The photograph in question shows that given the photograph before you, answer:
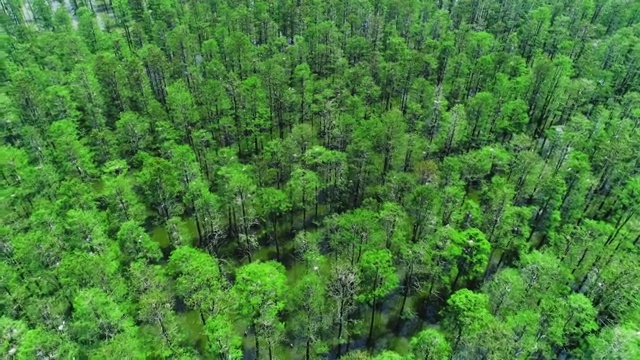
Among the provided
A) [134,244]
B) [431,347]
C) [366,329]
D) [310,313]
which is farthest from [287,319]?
[134,244]

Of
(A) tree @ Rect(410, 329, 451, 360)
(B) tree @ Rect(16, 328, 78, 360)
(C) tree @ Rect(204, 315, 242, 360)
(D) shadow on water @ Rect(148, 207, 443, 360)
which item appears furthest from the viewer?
(D) shadow on water @ Rect(148, 207, 443, 360)

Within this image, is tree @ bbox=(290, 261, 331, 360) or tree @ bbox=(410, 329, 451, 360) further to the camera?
tree @ bbox=(290, 261, 331, 360)

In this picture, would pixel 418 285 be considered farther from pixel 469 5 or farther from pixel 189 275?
pixel 469 5

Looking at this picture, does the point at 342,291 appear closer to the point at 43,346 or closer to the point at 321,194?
the point at 321,194

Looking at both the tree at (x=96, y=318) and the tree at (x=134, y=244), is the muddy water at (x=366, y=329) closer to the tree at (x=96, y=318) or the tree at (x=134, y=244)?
the tree at (x=134, y=244)

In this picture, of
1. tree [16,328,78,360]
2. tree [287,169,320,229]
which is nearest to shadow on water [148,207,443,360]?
tree [287,169,320,229]

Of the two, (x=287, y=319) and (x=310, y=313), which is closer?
(x=310, y=313)

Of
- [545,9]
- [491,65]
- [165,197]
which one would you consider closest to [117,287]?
[165,197]

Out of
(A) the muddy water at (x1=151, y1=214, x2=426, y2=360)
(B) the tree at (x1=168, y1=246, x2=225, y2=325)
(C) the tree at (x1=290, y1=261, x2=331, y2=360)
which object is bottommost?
(A) the muddy water at (x1=151, y1=214, x2=426, y2=360)

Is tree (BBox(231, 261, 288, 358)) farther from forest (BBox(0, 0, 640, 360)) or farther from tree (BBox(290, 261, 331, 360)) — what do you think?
tree (BBox(290, 261, 331, 360))
